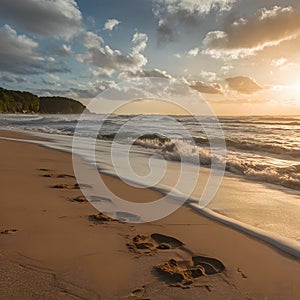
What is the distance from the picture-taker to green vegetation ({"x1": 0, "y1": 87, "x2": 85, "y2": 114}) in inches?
4249

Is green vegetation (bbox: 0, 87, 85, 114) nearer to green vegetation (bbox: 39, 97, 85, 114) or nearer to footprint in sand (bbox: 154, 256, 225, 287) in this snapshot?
green vegetation (bbox: 39, 97, 85, 114)

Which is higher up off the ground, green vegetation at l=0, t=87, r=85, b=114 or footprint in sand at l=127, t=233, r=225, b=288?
green vegetation at l=0, t=87, r=85, b=114

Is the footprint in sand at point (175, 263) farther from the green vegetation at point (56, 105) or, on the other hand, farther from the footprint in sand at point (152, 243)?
the green vegetation at point (56, 105)

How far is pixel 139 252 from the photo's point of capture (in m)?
2.97

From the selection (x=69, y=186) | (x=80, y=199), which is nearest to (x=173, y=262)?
(x=80, y=199)

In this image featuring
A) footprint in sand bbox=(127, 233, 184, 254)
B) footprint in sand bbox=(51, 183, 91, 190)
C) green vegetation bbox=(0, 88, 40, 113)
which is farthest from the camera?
green vegetation bbox=(0, 88, 40, 113)

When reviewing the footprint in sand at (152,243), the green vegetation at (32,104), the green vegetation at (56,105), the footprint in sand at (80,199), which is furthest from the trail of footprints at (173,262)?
the green vegetation at (56,105)

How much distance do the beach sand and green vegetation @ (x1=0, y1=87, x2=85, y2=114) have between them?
110254 mm

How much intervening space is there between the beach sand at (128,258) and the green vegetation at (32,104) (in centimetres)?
11025

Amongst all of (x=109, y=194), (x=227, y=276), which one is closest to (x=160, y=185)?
(x=109, y=194)

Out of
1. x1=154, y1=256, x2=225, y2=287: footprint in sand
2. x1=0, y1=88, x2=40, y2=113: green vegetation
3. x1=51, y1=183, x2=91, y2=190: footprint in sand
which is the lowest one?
x1=51, y1=183, x2=91, y2=190: footprint in sand

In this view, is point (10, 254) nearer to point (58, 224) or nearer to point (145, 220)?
point (58, 224)

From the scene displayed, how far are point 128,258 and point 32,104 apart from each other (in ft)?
426

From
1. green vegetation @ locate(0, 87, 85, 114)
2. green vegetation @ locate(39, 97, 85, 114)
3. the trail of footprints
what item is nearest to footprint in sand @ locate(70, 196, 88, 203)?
the trail of footprints
